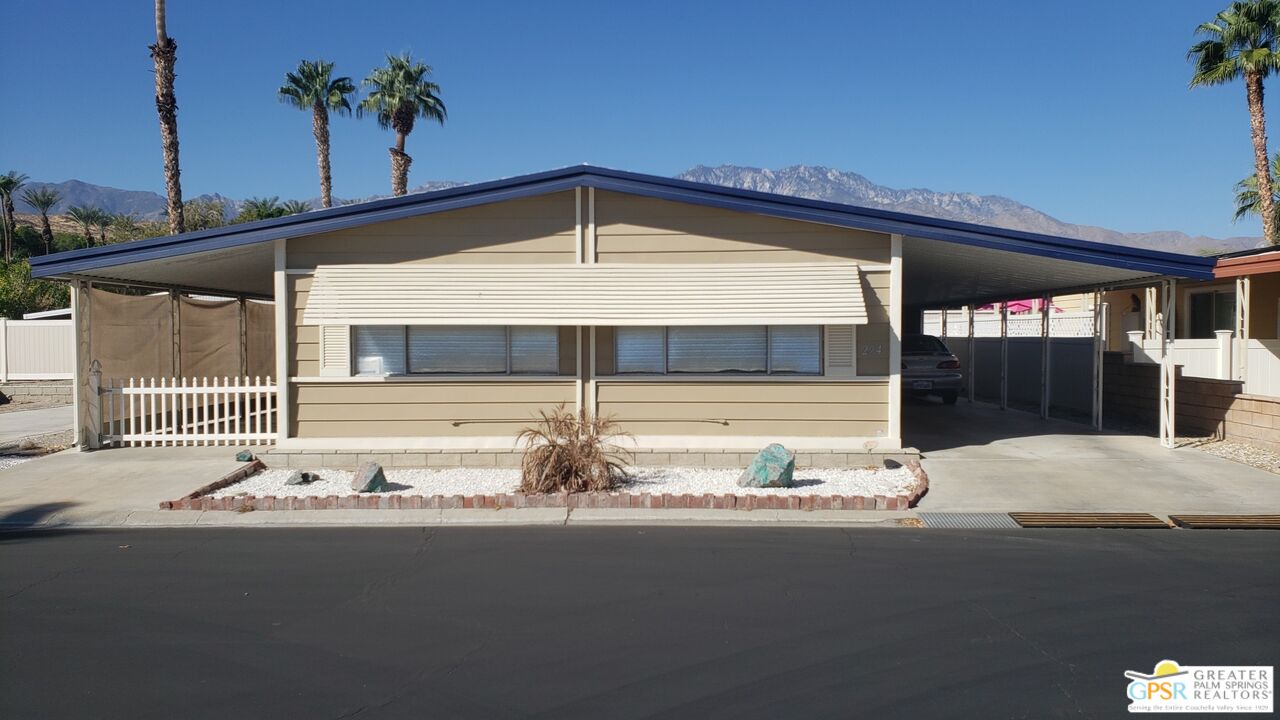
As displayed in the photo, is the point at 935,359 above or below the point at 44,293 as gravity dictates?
below

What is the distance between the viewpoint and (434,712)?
4.30 metres

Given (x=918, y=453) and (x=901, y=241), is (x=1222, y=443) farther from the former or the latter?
(x=901, y=241)

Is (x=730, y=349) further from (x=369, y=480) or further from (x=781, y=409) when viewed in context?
(x=369, y=480)

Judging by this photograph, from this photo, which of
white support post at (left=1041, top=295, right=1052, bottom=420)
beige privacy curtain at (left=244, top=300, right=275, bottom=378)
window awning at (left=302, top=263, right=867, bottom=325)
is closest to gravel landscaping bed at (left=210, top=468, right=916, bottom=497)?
window awning at (left=302, top=263, right=867, bottom=325)

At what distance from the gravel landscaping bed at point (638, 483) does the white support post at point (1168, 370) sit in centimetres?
426

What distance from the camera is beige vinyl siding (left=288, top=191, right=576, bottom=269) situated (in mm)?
10922

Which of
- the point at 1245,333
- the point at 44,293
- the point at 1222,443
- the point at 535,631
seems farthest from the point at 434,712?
the point at 44,293

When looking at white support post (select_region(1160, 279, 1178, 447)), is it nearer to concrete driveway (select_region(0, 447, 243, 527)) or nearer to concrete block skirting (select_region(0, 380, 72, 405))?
concrete driveway (select_region(0, 447, 243, 527))

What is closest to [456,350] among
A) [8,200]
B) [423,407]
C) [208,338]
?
[423,407]

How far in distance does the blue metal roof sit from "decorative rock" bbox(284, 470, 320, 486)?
9.31 ft

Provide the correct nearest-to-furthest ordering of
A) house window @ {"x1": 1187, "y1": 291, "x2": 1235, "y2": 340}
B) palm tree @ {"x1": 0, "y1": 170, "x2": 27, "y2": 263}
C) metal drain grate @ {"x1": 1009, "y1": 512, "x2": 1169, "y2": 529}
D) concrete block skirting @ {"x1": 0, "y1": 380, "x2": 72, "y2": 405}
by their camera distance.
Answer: metal drain grate @ {"x1": 1009, "y1": 512, "x2": 1169, "y2": 529}, house window @ {"x1": 1187, "y1": 291, "x2": 1235, "y2": 340}, concrete block skirting @ {"x1": 0, "y1": 380, "x2": 72, "y2": 405}, palm tree @ {"x1": 0, "y1": 170, "x2": 27, "y2": 263}

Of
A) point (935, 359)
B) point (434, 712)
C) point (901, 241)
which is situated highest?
point (901, 241)

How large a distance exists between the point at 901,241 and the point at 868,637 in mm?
6619

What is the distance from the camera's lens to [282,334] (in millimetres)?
10961
